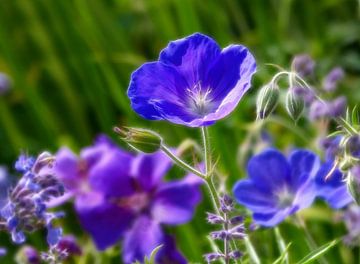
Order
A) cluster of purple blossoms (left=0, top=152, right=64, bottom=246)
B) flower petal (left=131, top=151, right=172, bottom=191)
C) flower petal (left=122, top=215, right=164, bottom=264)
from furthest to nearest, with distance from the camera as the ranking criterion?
flower petal (left=131, top=151, right=172, bottom=191) < flower petal (left=122, top=215, right=164, bottom=264) < cluster of purple blossoms (left=0, top=152, right=64, bottom=246)

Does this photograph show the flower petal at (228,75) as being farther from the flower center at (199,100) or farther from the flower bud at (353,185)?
the flower bud at (353,185)

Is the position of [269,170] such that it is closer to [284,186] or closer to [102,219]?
[284,186]

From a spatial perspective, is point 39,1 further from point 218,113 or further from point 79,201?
point 218,113

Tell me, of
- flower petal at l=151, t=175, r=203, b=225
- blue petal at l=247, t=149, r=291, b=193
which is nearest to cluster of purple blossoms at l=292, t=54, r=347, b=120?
blue petal at l=247, t=149, r=291, b=193

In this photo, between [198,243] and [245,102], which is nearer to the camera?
[198,243]

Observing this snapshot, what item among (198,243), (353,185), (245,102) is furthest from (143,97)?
(245,102)

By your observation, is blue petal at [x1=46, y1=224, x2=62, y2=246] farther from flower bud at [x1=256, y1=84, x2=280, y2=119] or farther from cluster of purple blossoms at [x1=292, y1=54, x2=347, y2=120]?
cluster of purple blossoms at [x1=292, y1=54, x2=347, y2=120]

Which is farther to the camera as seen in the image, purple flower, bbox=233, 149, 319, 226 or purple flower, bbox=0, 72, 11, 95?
purple flower, bbox=0, 72, 11, 95

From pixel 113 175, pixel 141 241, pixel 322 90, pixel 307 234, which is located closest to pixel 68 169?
pixel 113 175
